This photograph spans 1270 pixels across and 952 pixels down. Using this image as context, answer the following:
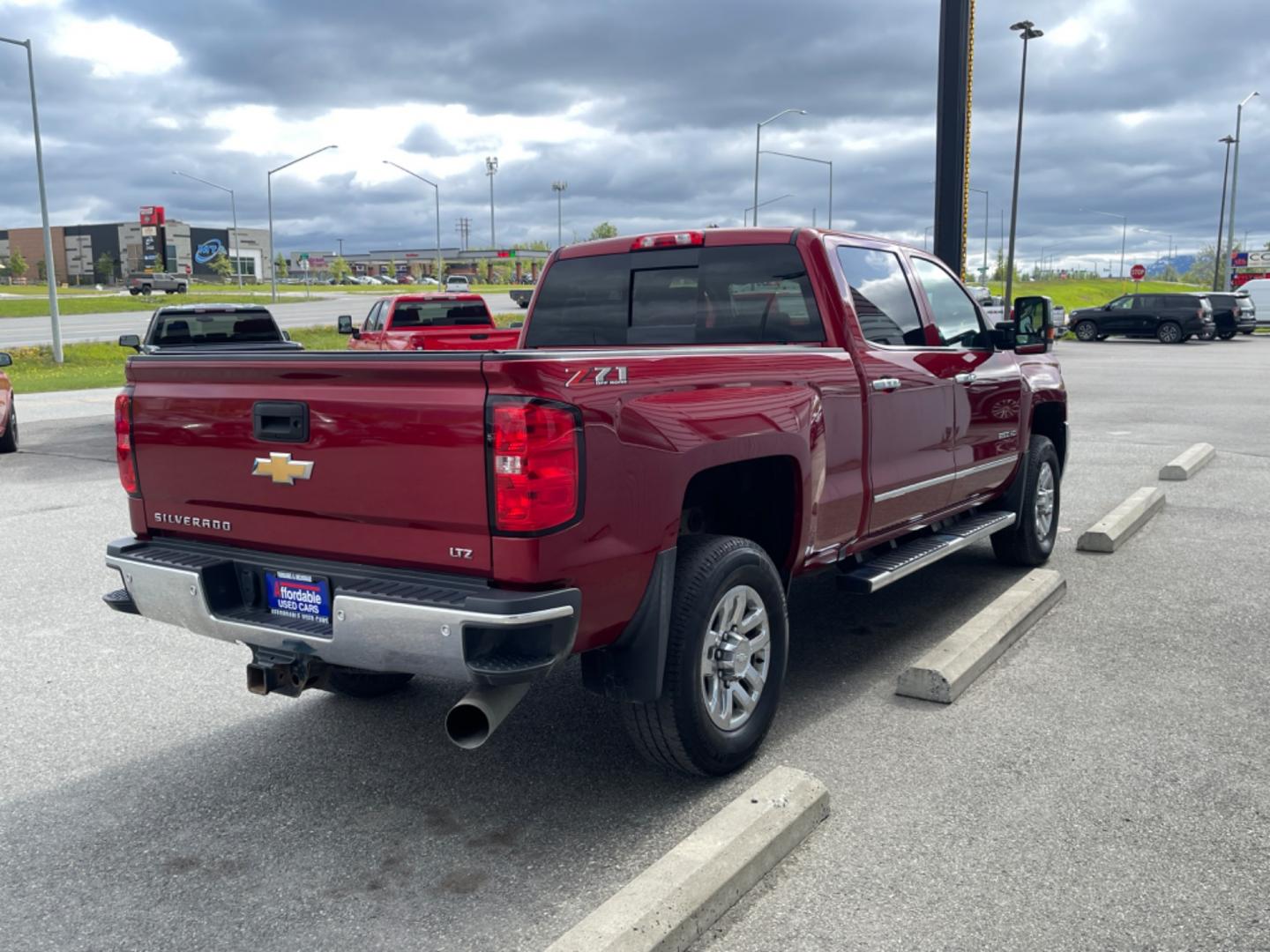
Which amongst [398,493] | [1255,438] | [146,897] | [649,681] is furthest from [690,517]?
[1255,438]

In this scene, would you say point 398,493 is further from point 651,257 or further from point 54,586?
point 54,586

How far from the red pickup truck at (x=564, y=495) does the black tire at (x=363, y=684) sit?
0.01 meters

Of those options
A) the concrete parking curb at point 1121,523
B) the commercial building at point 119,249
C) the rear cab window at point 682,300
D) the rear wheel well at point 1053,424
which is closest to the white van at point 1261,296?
the concrete parking curb at point 1121,523

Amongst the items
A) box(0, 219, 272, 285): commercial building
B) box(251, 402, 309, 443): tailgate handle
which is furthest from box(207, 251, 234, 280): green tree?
box(251, 402, 309, 443): tailgate handle

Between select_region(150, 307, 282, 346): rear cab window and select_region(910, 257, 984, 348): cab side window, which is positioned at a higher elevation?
select_region(910, 257, 984, 348): cab side window

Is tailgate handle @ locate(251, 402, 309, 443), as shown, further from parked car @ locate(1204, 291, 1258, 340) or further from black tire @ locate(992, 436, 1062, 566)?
parked car @ locate(1204, 291, 1258, 340)

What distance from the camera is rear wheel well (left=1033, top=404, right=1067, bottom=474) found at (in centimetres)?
767

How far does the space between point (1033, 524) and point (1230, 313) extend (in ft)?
135

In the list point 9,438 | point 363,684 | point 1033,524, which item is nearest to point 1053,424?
point 1033,524

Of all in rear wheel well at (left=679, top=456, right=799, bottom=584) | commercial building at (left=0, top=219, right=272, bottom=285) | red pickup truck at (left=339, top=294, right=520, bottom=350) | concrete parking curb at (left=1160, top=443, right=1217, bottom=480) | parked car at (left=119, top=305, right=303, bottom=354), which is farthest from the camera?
commercial building at (left=0, top=219, right=272, bottom=285)

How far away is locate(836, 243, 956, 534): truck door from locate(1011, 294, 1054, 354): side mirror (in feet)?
3.94

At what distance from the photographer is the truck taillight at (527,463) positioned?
131 inches

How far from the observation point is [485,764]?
14.5 feet

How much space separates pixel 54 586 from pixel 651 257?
4347mm
